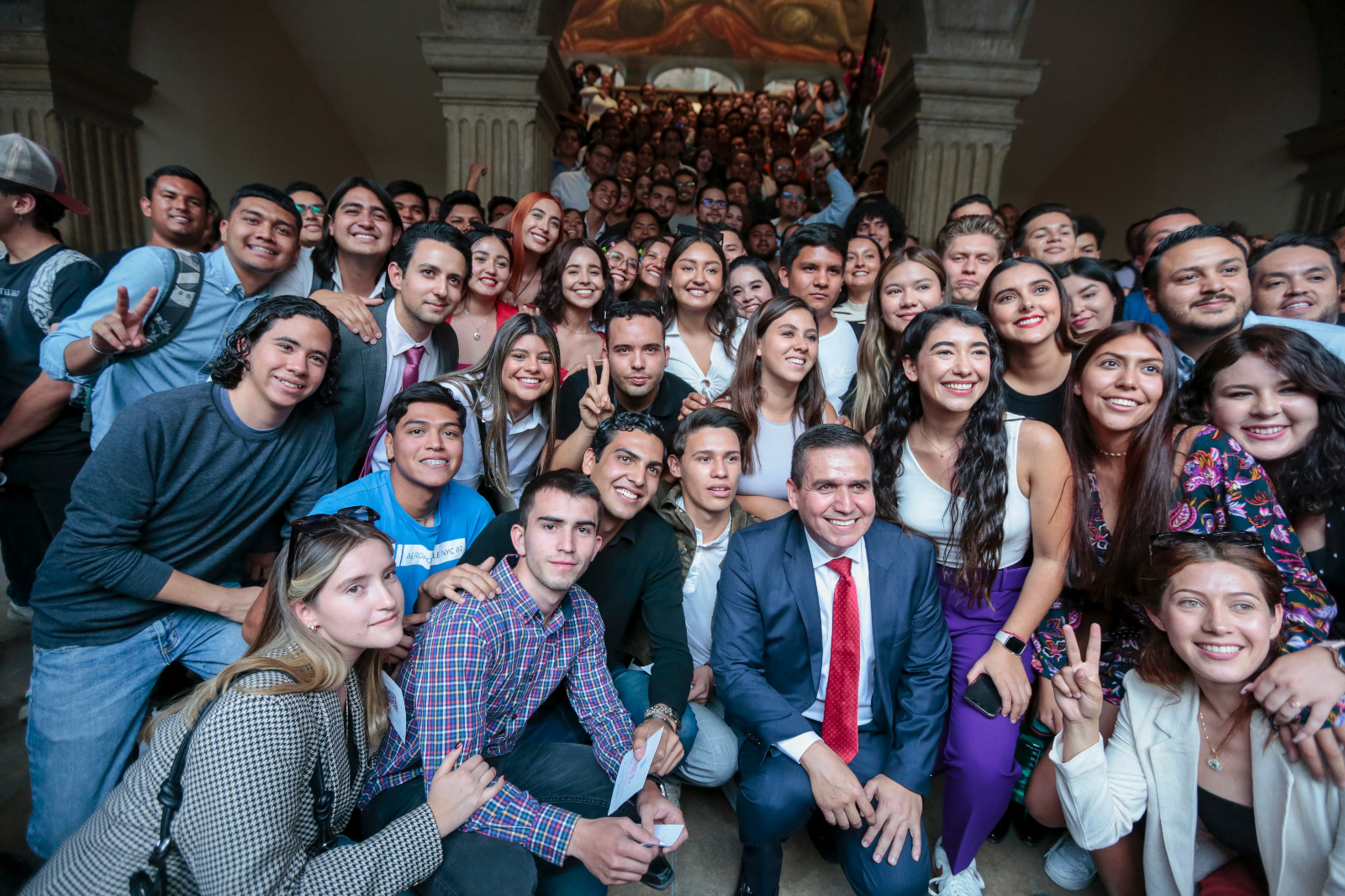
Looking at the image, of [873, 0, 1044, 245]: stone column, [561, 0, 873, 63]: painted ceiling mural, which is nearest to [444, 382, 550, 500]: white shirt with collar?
[873, 0, 1044, 245]: stone column

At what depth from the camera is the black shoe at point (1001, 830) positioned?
90.3 inches

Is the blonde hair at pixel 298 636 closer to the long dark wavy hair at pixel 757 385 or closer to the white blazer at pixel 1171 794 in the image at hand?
the long dark wavy hair at pixel 757 385

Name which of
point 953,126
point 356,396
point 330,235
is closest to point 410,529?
point 356,396

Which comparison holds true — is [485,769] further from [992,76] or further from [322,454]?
[992,76]

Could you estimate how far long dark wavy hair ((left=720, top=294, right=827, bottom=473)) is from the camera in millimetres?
2760

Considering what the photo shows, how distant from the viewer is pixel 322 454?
7.56 ft

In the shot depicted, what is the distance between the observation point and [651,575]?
7.65ft

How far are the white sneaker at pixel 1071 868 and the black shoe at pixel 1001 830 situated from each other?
17 centimetres

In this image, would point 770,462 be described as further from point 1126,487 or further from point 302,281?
point 302,281

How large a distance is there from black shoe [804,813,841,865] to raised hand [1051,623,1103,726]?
88 cm

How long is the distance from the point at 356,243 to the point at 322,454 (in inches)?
48.6

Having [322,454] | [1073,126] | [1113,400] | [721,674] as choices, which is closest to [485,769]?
[721,674]

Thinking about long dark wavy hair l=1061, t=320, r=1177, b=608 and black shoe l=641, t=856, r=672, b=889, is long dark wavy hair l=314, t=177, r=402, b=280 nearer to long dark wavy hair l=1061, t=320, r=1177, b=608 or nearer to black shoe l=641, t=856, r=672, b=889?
black shoe l=641, t=856, r=672, b=889

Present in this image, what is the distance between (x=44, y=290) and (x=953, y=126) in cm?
584
